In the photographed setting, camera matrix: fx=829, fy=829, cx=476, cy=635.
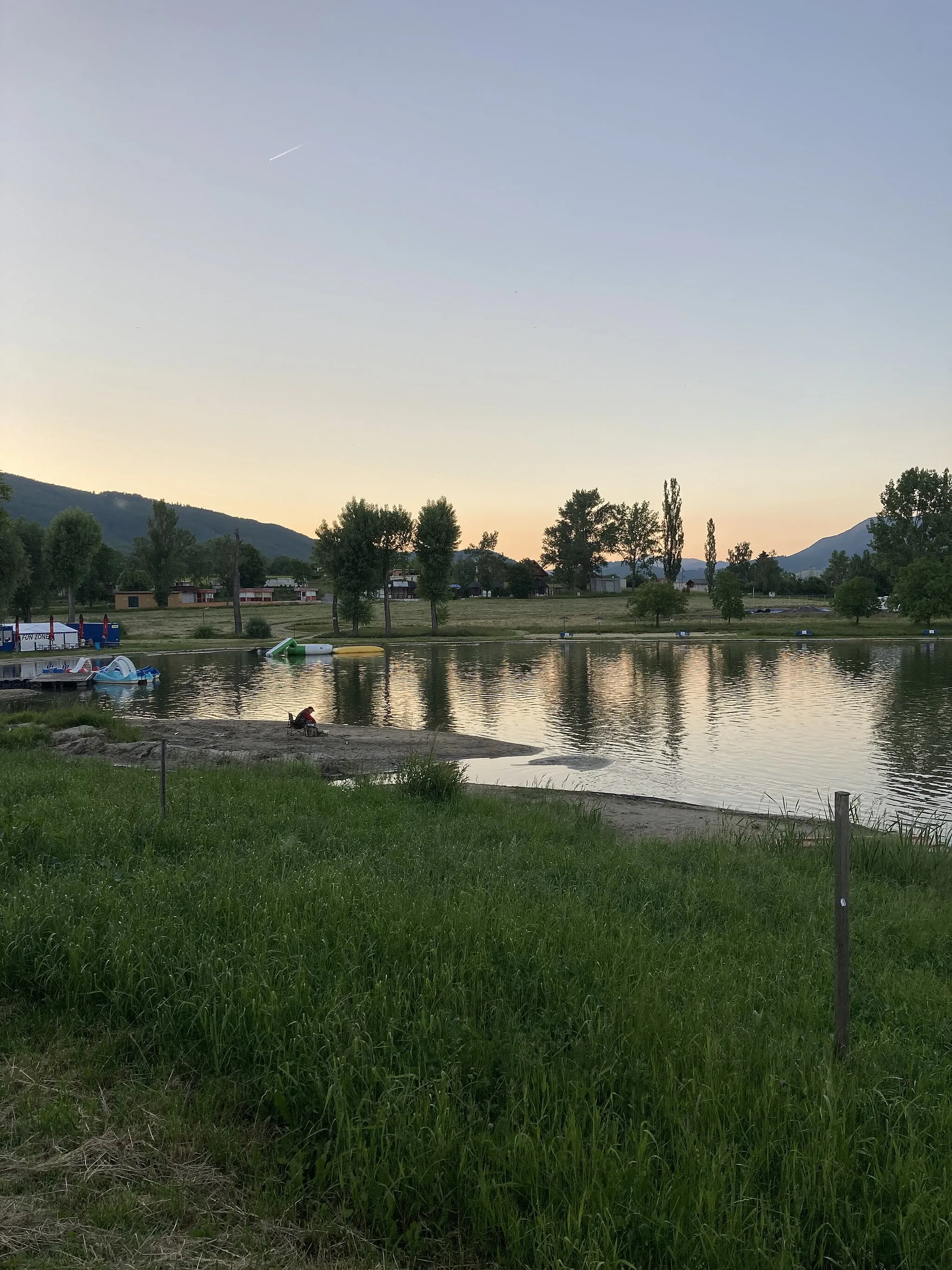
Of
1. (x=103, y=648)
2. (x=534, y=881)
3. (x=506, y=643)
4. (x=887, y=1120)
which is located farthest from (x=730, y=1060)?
(x=506, y=643)

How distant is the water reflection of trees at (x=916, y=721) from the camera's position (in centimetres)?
2278

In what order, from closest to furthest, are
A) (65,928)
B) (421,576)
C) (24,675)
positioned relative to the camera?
(65,928) → (24,675) → (421,576)

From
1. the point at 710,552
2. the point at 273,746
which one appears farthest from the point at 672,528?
the point at 273,746

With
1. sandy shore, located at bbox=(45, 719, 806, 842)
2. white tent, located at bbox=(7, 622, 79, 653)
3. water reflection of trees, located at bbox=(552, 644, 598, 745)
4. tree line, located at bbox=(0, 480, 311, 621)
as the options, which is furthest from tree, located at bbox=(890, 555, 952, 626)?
white tent, located at bbox=(7, 622, 79, 653)

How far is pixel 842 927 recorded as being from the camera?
4.98 meters

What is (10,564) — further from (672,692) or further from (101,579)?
(101,579)

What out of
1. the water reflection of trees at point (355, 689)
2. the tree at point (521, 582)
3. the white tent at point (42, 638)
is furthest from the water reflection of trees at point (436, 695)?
the tree at point (521, 582)

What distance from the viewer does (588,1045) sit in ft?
16.9

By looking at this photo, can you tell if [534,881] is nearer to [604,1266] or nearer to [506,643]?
[604,1266]

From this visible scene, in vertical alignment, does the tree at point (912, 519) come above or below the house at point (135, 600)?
above

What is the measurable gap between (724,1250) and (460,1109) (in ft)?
5.11

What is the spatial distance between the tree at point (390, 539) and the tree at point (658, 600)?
3108cm

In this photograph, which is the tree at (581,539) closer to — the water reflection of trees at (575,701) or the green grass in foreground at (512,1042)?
the water reflection of trees at (575,701)

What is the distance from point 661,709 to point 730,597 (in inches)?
2666
